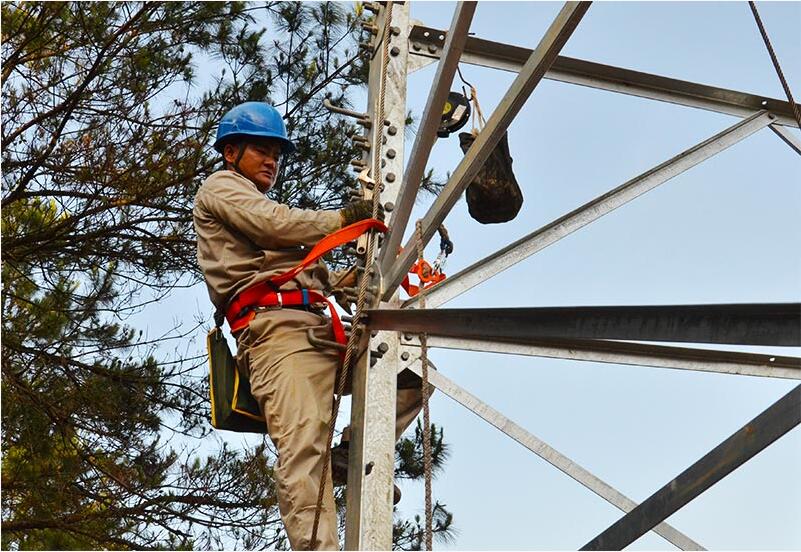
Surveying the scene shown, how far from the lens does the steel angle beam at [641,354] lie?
449 cm

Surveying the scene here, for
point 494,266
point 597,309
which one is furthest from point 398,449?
point 597,309

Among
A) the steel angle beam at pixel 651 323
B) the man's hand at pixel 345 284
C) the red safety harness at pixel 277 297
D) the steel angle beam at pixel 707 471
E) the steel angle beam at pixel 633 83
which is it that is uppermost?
the steel angle beam at pixel 633 83

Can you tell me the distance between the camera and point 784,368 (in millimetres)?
4625

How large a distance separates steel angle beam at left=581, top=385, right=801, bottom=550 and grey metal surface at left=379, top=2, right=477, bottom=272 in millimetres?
1166

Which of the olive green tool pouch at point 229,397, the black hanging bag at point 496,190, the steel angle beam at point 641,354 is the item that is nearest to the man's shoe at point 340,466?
the olive green tool pouch at point 229,397

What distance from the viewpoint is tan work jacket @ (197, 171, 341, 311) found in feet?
14.0

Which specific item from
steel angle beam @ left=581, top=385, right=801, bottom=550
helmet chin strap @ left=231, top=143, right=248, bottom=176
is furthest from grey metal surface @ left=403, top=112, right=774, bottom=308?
steel angle beam @ left=581, top=385, right=801, bottom=550

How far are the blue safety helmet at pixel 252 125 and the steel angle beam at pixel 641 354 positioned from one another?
982mm

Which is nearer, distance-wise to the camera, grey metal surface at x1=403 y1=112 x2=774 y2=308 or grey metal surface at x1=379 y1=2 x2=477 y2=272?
grey metal surface at x1=379 y1=2 x2=477 y2=272

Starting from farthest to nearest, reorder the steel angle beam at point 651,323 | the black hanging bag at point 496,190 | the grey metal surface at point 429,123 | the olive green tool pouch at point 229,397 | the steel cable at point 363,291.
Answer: the black hanging bag at point 496,190
the olive green tool pouch at point 229,397
the steel cable at point 363,291
the grey metal surface at point 429,123
the steel angle beam at point 651,323

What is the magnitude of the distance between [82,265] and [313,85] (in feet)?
6.34

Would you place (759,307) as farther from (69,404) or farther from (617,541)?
(69,404)

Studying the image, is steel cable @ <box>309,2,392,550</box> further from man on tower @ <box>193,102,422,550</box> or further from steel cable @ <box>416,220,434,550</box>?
steel cable @ <box>416,220,434,550</box>

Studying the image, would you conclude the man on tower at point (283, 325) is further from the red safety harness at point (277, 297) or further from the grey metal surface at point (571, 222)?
the grey metal surface at point (571, 222)
